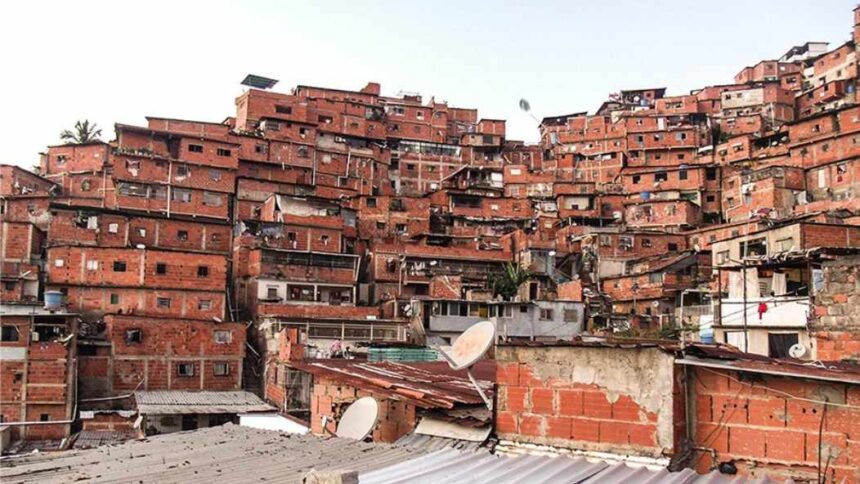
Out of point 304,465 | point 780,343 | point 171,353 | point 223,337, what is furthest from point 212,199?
point 304,465

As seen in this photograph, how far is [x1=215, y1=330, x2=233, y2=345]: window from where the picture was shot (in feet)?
115

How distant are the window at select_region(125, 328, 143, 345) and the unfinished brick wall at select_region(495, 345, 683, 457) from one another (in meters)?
27.9

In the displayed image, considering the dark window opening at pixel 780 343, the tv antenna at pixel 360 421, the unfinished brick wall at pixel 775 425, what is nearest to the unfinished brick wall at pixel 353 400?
the tv antenna at pixel 360 421

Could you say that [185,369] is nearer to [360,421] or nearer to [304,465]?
[360,421]

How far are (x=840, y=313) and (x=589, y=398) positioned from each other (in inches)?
334

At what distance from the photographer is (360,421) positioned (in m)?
11.1

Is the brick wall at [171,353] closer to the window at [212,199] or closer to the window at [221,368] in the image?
the window at [221,368]

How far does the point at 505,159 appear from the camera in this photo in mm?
67250

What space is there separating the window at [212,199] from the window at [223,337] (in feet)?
51.7

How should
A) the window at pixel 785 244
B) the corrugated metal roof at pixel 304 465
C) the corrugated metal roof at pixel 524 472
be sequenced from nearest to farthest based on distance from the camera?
the corrugated metal roof at pixel 524 472 → the corrugated metal roof at pixel 304 465 → the window at pixel 785 244

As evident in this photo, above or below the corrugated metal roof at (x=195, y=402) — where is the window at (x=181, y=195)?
above

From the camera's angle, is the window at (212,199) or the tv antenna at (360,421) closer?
the tv antenna at (360,421)

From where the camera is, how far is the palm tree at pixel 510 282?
4509 cm

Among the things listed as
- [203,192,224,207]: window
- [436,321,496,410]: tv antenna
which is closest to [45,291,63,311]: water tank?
[203,192,224,207]: window
